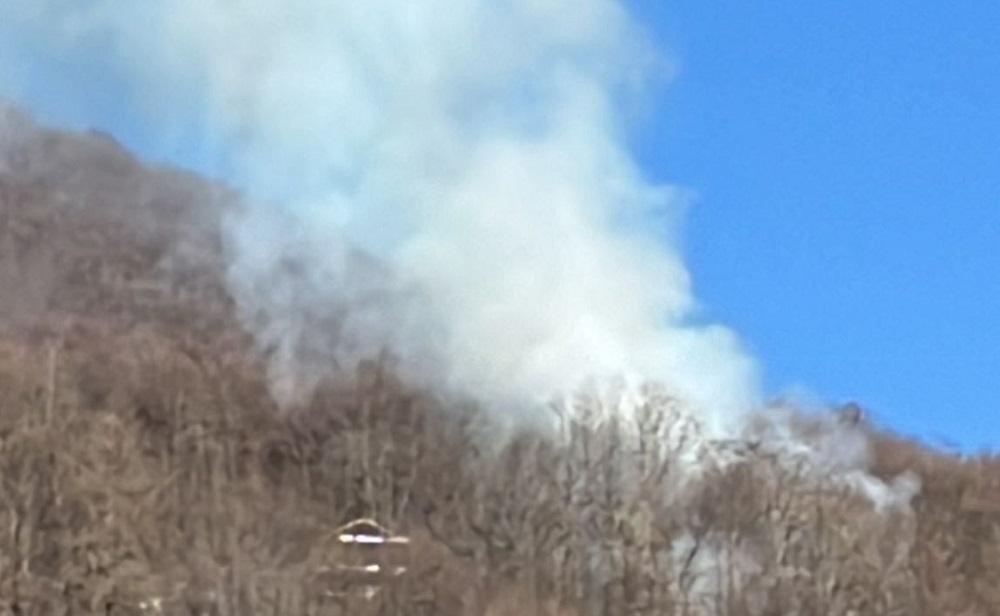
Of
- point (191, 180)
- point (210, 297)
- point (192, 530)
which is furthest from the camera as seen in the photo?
point (191, 180)

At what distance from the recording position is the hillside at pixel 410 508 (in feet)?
174

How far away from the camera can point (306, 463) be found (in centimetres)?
6856

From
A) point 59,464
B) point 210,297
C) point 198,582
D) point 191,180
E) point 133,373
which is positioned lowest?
point 198,582

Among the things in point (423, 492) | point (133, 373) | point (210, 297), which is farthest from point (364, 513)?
point (210, 297)

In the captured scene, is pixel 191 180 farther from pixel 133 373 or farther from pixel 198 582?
pixel 198 582

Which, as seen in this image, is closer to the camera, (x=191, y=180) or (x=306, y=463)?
(x=306, y=463)

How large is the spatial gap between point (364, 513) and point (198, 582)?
13570 mm

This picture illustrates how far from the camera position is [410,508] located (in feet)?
216

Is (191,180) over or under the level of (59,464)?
over

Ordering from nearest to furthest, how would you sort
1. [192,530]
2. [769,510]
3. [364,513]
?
[192,530]
[769,510]
[364,513]

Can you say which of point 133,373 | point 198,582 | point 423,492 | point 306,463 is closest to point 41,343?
point 133,373

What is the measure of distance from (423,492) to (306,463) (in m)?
4.45

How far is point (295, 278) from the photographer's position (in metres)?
65.4

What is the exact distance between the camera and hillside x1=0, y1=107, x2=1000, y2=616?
2089 inches
